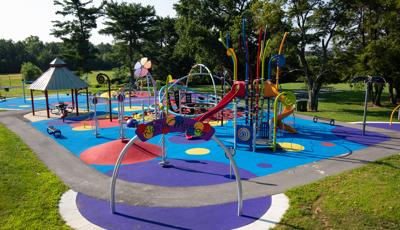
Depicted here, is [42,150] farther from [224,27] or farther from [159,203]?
[224,27]

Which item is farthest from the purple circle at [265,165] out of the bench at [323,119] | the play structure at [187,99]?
the bench at [323,119]

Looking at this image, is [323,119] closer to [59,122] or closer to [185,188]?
[185,188]

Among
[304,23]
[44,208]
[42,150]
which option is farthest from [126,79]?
[44,208]

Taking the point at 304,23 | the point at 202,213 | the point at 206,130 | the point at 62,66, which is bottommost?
the point at 202,213

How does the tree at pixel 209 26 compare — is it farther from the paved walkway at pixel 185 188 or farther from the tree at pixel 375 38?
the paved walkway at pixel 185 188

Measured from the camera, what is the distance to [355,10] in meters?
30.9

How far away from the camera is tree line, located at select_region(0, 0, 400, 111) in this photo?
29.6 m

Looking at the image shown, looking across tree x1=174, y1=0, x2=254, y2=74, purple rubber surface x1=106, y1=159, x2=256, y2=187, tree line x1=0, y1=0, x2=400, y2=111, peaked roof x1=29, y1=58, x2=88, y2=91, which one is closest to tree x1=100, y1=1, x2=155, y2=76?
tree line x1=0, y1=0, x2=400, y2=111

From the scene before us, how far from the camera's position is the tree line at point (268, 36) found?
29625 mm

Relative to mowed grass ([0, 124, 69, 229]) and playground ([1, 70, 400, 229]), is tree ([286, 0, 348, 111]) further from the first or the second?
mowed grass ([0, 124, 69, 229])

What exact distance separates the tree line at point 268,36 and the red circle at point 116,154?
879 centimetres

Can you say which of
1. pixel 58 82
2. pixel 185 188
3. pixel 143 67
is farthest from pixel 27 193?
pixel 58 82

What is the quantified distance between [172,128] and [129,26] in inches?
1924

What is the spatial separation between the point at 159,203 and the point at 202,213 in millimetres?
1635
